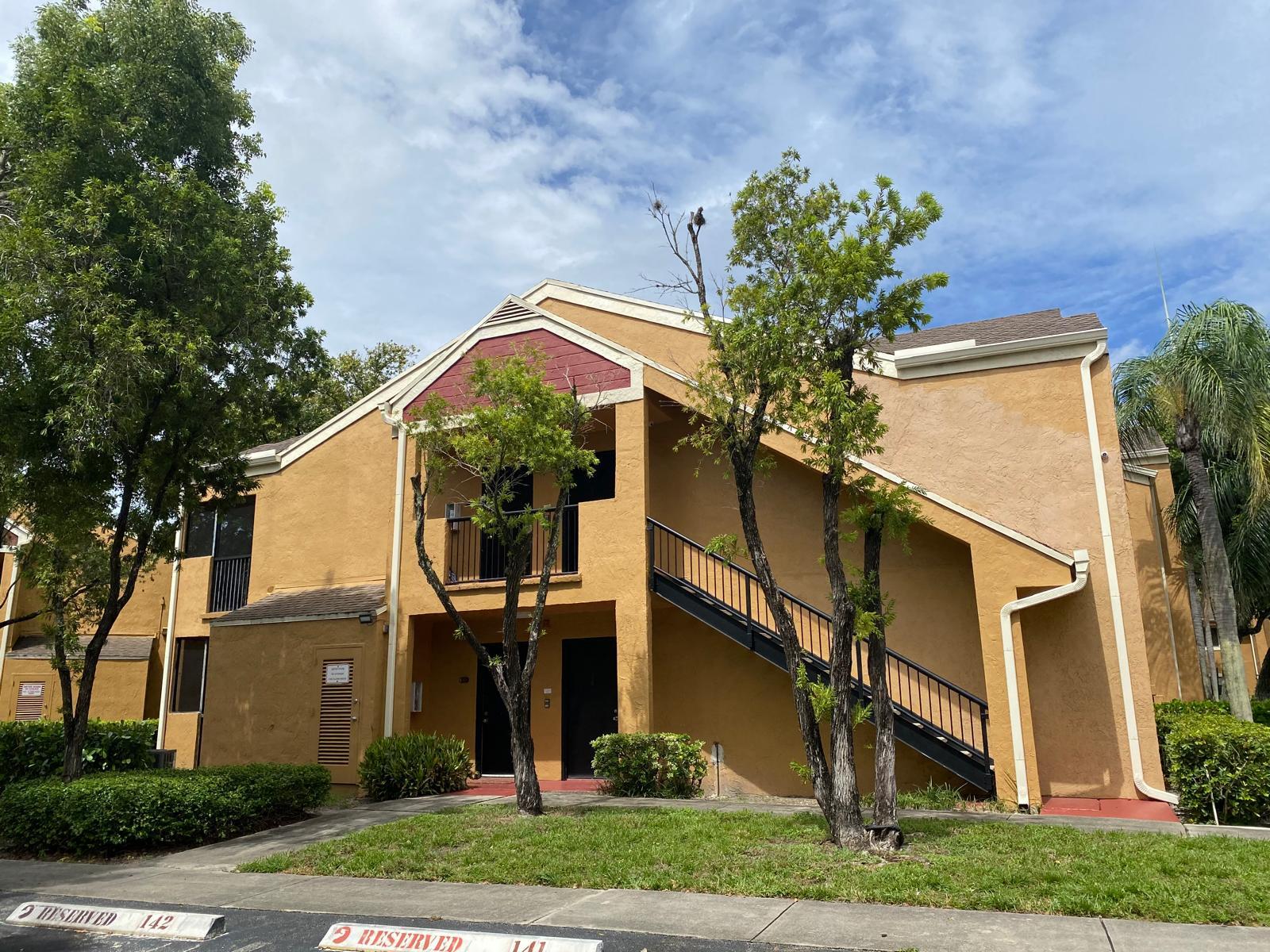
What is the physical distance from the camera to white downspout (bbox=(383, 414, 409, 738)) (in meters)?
14.6

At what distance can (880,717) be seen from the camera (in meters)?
8.77

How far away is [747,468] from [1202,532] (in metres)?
8.71

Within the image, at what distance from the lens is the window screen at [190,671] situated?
18781 millimetres

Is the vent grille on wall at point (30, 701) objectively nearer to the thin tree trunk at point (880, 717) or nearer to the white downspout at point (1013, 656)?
the thin tree trunk at point (880, 717)

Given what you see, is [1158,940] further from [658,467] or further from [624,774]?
[658,467]

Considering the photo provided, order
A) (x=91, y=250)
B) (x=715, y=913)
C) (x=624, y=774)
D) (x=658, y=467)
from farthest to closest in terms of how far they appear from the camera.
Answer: (x=658, y=467), (x=624, y=774), (x=91, y=250), (x=715, y=913)

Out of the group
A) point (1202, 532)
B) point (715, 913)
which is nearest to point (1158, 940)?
point (715, 913)

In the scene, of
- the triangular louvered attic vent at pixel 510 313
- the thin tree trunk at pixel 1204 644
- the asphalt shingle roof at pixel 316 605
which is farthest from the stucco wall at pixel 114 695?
the thin tree trunk at pixel 1204 644

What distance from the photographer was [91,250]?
11047 millimetres

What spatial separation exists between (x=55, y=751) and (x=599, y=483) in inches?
391

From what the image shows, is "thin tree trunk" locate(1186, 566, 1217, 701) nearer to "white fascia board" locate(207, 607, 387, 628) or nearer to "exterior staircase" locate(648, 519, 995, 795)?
"exterior staircase" locate(648, 519, 995, 795)

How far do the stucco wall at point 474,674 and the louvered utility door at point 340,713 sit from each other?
34.2 inches

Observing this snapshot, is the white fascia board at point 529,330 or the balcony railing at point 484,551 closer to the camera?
the white fascia board at point 529,330

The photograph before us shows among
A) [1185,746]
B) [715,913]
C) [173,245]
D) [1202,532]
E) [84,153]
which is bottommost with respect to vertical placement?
[715,913]
